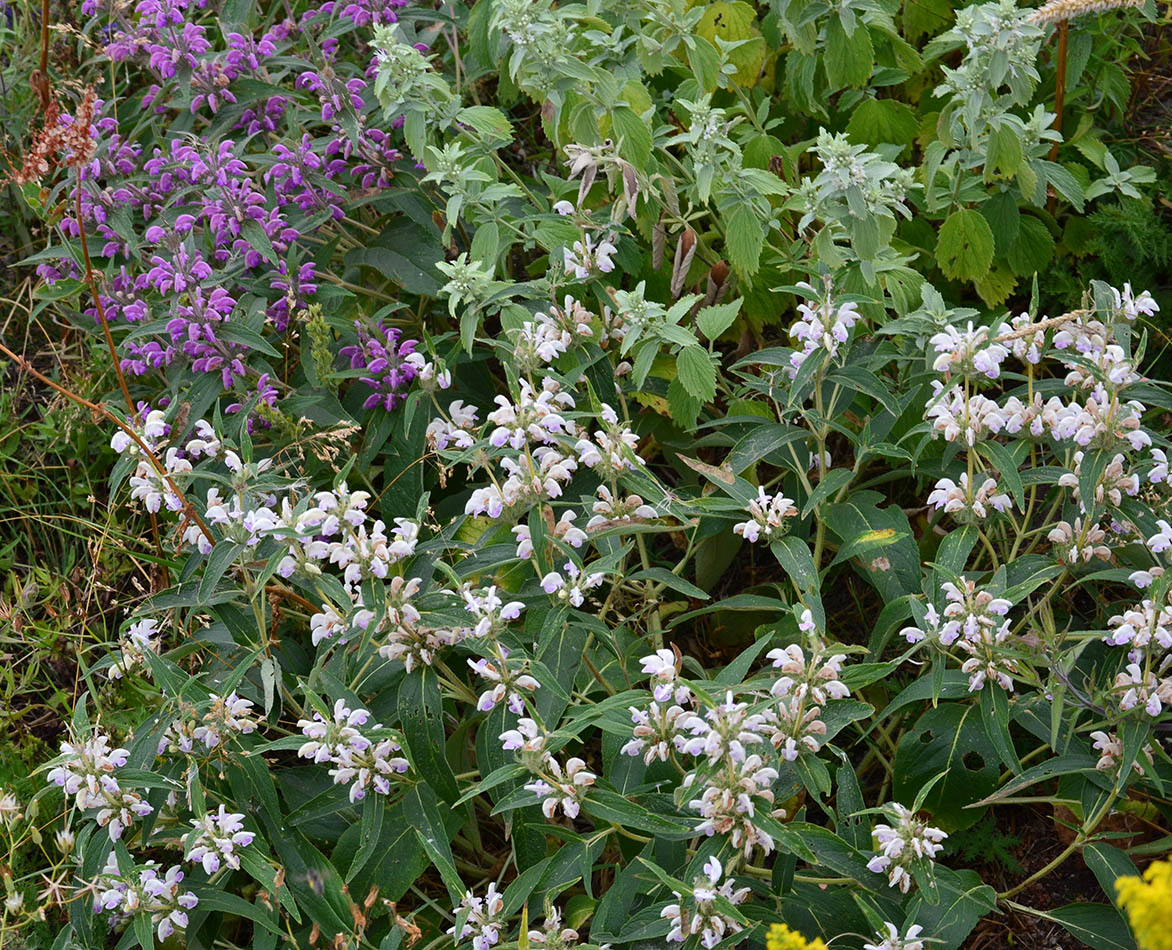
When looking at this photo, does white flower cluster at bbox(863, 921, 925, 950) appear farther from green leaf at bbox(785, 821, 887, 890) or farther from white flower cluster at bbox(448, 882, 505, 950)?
white flower cluster at bbox(448, 882, 505, 950)

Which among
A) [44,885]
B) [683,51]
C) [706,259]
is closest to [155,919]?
[44,885]

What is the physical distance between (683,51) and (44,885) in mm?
2959

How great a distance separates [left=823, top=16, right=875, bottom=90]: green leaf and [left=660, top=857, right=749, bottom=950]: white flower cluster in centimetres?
219

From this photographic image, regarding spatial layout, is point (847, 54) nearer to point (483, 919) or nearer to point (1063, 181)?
point (1063, 181)

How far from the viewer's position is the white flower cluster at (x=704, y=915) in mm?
1837

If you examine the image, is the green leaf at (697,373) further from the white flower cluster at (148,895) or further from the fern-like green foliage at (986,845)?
the white flower cluster at (148,895)

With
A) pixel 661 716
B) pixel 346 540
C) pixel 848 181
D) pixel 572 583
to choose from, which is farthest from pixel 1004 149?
pixel 346 540

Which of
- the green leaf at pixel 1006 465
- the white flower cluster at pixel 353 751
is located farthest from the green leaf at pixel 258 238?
the green leaf at pixel 1006 465

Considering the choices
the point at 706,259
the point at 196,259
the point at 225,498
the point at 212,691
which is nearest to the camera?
the point at 212,691

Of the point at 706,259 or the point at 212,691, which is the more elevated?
the point at 706,259

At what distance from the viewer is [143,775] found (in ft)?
7.00

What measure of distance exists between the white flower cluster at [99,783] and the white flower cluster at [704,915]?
1032 millimetres

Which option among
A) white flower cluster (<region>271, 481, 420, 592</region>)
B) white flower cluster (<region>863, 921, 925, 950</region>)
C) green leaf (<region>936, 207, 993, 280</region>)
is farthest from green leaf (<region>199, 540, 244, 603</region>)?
green leaf (<region>936, 207, 993, 280</region>)

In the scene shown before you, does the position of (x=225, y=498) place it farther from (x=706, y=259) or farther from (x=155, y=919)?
(x=706, y=259)
